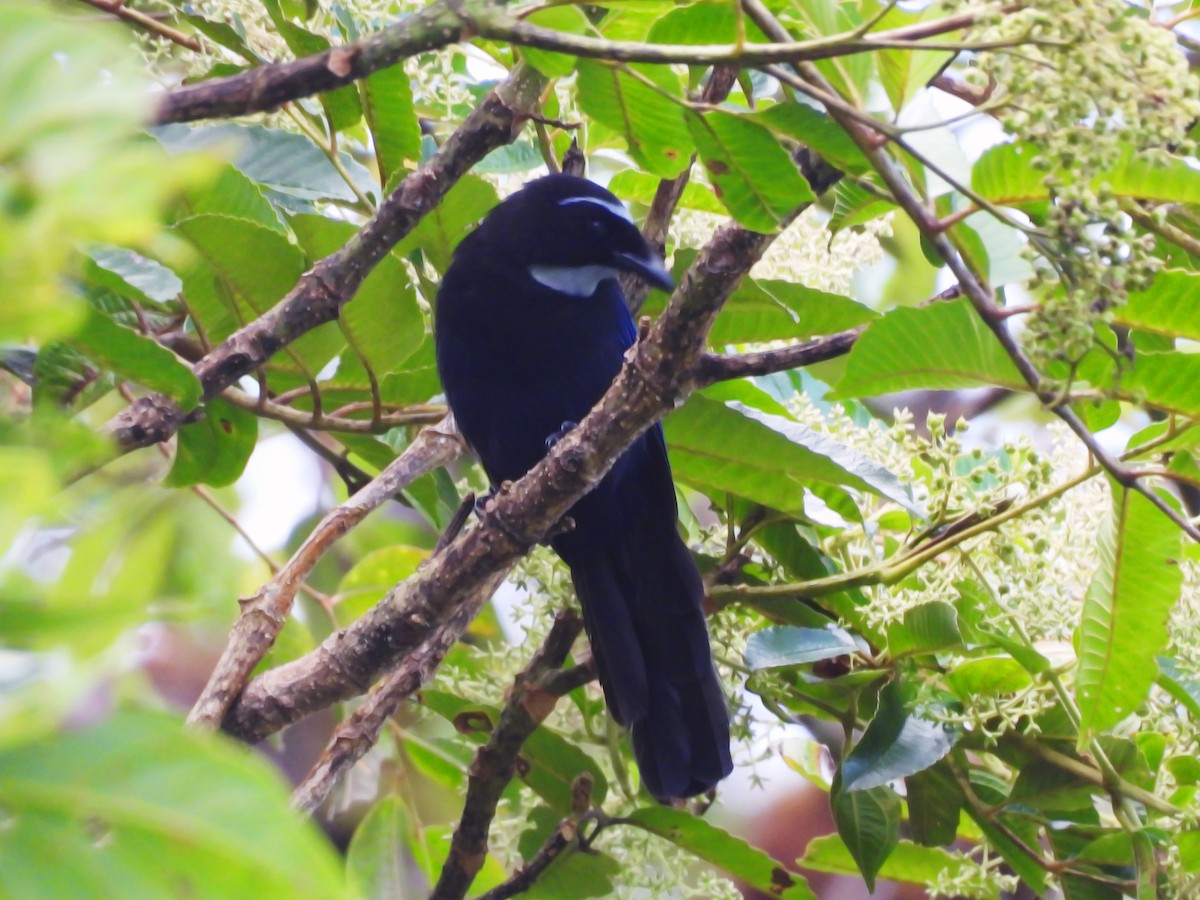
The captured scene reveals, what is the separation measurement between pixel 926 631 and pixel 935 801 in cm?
40

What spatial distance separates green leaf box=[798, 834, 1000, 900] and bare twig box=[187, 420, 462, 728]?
101 centimetres

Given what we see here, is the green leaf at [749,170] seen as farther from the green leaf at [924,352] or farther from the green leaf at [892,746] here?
the green leaf at [892,746]

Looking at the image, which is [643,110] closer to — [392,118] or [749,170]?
[749,170]

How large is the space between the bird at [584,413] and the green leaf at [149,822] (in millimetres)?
1740

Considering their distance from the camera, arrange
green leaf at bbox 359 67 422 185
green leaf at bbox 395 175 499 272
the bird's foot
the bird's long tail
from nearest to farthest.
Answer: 1. green leaf at bbox 359 67 422 185
2. green leaf at bbox 395 175 499 272
3. the bird's long tail
4. the bird's foot

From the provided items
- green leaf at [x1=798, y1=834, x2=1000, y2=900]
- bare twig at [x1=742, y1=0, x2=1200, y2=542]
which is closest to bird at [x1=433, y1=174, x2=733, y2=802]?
green leaf at [x1=798, y1=834, x2=1000, y2=900]

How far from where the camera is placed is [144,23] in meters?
2.15

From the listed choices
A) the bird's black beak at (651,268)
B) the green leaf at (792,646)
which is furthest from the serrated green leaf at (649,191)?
the green leaf at (792,646)

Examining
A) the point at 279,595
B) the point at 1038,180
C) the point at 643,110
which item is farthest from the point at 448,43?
the point at 279,595

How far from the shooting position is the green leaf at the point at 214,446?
210 centimetres

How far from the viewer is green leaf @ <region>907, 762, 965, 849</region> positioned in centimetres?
217

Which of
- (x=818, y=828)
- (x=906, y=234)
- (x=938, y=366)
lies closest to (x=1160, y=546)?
(x=938, y=366)

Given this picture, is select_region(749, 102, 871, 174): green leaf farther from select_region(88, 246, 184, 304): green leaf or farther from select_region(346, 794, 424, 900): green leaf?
select_region(346, 794, 424, 900): green leaf

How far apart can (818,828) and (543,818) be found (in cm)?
233
